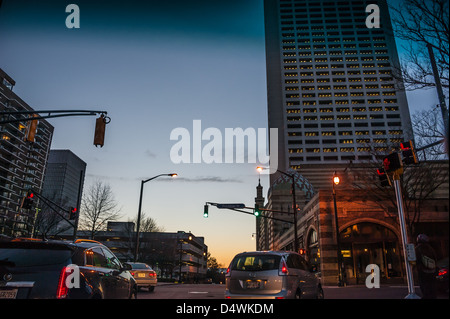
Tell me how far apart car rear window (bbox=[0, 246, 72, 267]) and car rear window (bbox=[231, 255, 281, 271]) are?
Answer: 4.65 metres

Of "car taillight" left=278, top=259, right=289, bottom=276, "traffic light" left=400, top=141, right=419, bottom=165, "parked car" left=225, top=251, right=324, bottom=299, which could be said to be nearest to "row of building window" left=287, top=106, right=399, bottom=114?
"traffic light" left=400, top=141, right=419, bottom=165

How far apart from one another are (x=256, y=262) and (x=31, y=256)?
5.36m

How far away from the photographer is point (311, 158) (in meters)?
118

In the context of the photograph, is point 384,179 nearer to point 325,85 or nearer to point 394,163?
point 394,163

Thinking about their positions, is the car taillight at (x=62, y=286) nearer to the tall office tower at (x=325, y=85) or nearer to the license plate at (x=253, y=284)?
the license plate at (x=253, y=284)

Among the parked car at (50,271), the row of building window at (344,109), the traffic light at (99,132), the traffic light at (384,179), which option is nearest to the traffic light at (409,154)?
the traffic light at (384,179)

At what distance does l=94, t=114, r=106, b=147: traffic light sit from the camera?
12.5 metres

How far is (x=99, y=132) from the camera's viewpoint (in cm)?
1256

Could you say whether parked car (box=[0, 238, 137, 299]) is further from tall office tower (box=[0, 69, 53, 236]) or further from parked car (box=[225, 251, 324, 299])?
tall office tower (box=[0, 69, 53, 236])

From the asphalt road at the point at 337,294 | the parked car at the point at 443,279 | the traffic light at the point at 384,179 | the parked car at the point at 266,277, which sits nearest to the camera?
the parked car at the point at 443,279

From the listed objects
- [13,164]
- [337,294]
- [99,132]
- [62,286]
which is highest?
[13,164]

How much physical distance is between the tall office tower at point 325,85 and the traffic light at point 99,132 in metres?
102

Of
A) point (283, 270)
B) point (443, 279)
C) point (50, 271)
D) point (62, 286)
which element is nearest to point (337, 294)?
point (283, 270)

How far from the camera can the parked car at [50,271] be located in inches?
188
